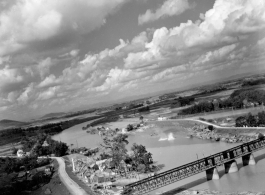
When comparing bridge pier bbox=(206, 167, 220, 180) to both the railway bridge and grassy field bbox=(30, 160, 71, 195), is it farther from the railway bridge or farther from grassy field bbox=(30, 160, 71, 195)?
grassy field bbox=(30, 160, 71, 195)

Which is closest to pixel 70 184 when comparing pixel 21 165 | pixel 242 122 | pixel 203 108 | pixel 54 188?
pixel 54 188

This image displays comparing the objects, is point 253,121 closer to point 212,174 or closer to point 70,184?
point 212,174

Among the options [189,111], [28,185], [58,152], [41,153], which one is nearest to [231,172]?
[28,185]

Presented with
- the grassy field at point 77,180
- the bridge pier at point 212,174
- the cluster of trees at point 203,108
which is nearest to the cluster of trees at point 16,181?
the grassy field at point 77,180

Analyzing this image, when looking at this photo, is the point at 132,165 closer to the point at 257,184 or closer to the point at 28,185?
the point at 28,185

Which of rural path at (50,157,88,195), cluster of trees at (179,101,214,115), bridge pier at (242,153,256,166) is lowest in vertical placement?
bridge pier at (242,153,256,166)

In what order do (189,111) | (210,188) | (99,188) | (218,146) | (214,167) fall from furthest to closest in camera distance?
(189,111) < (218,146) < (99,188) < (214,167) < (210,188)

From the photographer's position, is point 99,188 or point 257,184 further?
point 99,188

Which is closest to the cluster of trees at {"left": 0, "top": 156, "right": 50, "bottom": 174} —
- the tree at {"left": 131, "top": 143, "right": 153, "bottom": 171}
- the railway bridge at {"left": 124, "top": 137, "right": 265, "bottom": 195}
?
the tree at {"left": 131, "top": 143, "right": 153, "bottom": 171}

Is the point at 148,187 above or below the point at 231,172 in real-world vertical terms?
above
